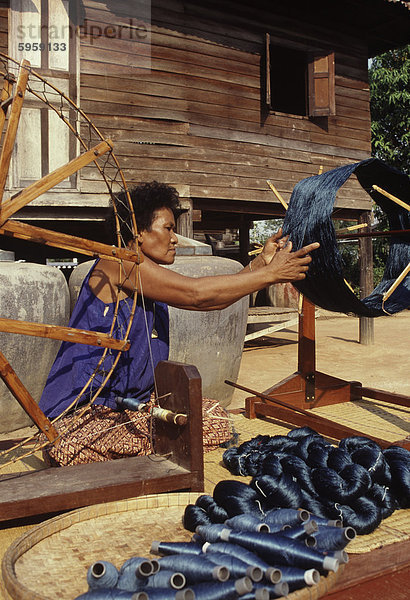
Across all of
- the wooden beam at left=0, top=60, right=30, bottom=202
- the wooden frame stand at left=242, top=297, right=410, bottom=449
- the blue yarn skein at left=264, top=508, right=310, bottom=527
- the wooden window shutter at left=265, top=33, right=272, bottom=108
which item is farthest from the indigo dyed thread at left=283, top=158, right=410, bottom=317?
the wooden window shutter at left=265, top=33, right=272, bottom=108

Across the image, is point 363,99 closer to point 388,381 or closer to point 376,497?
point 388,381

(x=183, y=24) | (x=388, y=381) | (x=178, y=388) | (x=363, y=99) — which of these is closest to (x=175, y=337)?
(x=178, y=388)

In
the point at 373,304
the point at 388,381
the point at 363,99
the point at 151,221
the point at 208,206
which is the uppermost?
the point at 363,99

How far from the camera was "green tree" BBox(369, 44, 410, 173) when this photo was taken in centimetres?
1725

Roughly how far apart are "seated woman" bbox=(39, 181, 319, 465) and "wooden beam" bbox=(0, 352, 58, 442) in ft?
0.81

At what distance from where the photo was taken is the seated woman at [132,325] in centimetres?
272

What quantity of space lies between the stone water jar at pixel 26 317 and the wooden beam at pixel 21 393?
1.98 meters

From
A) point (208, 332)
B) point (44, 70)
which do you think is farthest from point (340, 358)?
point (44, 70)

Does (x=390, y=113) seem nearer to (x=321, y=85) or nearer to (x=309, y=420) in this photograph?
(x=321, y=85)

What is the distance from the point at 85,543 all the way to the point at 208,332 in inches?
112

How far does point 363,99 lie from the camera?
31.1 ft

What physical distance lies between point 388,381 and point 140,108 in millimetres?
4407

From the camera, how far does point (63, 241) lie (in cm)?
245

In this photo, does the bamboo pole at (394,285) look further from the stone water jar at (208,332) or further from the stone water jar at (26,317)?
the stone water jar at (26,317)
